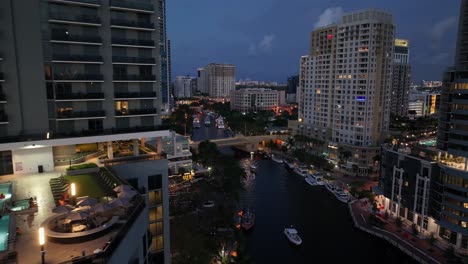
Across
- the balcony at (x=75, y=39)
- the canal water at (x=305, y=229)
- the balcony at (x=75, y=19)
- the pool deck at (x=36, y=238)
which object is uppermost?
the balcony at (x=75, y=19)

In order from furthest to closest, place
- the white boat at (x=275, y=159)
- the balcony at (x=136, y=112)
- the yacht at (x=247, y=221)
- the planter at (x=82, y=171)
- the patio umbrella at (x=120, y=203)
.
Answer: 1. the white boat at (x=275, y=159)
2. the yacht at (x=247, y=221)
3. the balcony at (x=136, y=112)
4. the planter at (x=82, y=171)
5. the patio umbrella at (x=120, y=203)

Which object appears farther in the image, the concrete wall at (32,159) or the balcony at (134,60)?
the balcony at (134,60)

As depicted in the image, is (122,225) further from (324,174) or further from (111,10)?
(324,174)

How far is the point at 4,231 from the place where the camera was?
43.5ft

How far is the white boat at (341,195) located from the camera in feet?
181

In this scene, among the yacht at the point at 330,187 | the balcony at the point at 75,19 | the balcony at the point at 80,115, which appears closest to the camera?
the balcony at the point at 75,19

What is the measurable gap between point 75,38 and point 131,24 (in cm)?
438

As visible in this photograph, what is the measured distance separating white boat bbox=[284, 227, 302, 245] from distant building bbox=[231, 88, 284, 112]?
137m

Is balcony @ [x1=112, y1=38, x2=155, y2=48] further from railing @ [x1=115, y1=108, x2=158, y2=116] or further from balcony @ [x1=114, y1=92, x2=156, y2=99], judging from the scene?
railing @ [x1=115, y1=108, x2=158, y2=116]

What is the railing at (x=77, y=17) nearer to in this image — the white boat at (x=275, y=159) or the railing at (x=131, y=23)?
the railing at (x=131, y=23)

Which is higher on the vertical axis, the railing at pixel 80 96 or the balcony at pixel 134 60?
the balcony at pixel 134 60

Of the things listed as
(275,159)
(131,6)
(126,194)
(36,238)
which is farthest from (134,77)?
(275,159)

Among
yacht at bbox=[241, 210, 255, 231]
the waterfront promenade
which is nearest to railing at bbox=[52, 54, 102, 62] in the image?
yacht at bbox=[241, 210, 255, 231]

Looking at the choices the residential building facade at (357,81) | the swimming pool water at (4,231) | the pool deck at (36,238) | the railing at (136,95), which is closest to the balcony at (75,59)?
the railing at (136,95)
